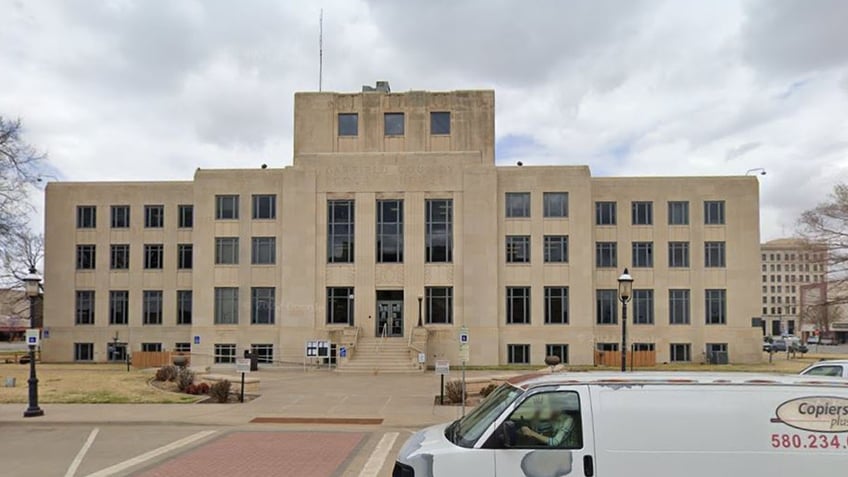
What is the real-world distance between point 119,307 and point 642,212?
111ft

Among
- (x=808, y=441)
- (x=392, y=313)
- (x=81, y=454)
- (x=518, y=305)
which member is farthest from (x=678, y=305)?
(x=808, y=441)

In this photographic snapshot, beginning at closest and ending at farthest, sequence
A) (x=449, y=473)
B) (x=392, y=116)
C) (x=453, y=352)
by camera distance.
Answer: (x=449, y=473), (x=453, y=352), (x=392, y=116)

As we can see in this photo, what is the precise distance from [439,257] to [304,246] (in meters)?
7.94

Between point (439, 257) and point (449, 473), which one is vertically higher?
point (439, 257)

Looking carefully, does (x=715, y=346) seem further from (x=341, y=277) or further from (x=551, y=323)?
(x=341, y=277)

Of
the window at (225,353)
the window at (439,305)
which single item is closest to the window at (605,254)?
the window at (439,305)

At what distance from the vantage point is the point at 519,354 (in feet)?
142

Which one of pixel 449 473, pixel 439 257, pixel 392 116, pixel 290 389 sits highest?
pixel 392 116

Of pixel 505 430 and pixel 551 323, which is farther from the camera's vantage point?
pixel 551 323

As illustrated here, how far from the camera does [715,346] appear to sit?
145 ft

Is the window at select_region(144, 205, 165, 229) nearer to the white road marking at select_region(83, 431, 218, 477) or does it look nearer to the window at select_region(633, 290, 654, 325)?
the window at select_region(633, 290, 654, 325)

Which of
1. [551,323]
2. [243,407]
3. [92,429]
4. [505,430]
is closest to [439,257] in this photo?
[551,323]

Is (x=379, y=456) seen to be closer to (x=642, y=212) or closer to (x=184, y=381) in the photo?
(x=184, y=381)

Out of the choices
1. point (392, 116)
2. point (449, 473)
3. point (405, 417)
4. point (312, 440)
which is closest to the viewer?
point (449, 473)
